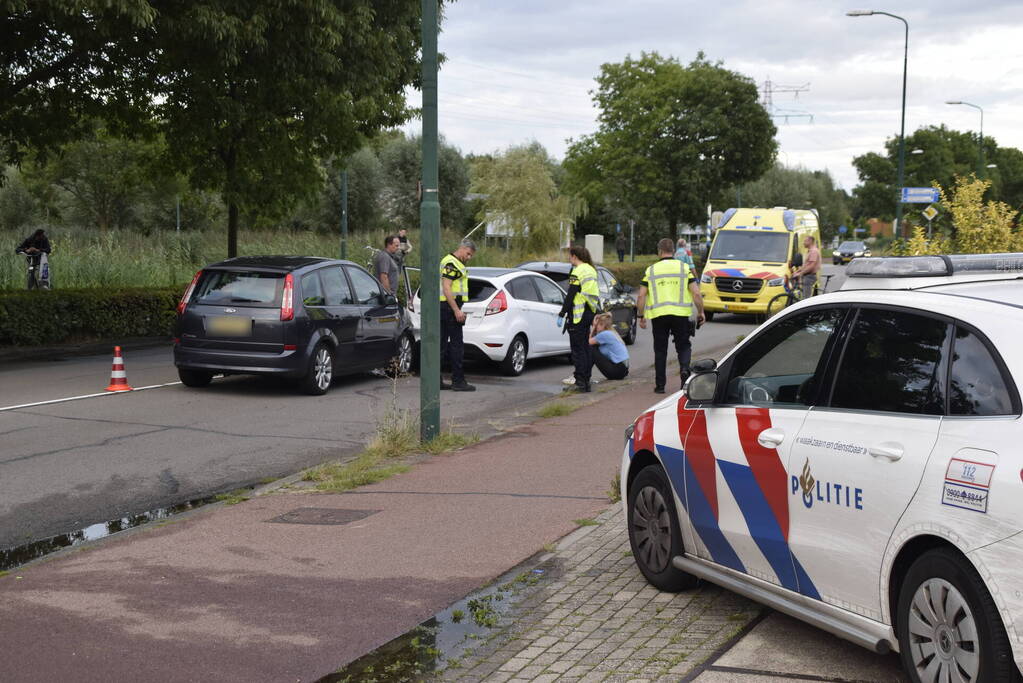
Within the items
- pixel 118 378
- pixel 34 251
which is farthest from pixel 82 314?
pixel 118 378

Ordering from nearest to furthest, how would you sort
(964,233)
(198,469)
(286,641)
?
(286,641), (198,469), (964,233)

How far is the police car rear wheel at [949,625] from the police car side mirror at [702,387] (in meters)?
1.50

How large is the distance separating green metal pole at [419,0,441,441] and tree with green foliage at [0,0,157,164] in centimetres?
663

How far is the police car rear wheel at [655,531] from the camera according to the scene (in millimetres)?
5578

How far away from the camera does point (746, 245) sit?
2684 centimetres

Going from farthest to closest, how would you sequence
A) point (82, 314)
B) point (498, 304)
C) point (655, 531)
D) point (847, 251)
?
point (847, 251), point (82, 314), point (498, 304), point (655, 531)

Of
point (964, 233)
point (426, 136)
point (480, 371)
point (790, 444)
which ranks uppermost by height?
point (426, 136)

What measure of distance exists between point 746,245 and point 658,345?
13.9m

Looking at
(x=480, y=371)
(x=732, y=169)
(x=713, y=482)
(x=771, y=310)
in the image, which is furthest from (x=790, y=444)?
(x=732, y=169)

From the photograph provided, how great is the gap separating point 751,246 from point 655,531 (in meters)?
21.8

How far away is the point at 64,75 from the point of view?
1958 centimetres

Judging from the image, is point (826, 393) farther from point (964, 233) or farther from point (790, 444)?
point (964, 233)

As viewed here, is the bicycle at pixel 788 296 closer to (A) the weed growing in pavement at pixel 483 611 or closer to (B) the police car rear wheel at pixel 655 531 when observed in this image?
(B) the police car rear wheel at pixel 655 531

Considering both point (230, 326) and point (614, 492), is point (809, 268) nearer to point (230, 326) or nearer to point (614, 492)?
point (230, 326)
